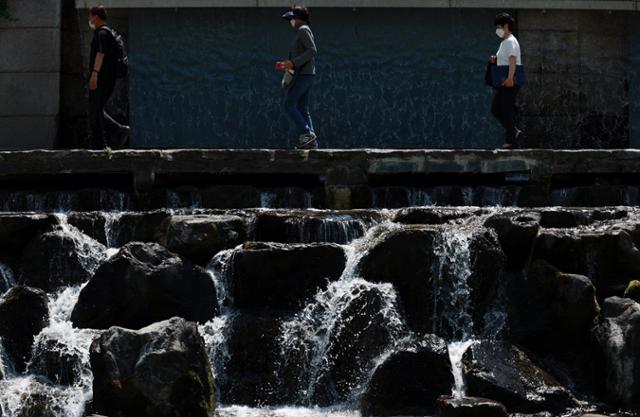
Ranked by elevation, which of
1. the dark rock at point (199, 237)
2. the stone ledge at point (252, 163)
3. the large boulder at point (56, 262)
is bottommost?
the large boulder at point (56, 262)

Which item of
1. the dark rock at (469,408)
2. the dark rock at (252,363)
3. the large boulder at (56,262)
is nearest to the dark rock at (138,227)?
the large boulder at (56,262)

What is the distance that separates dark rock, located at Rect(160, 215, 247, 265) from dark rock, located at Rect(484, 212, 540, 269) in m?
2.71

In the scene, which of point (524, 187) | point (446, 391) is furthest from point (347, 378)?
point (524, 187)

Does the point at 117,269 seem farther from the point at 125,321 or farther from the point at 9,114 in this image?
the point at 9,114

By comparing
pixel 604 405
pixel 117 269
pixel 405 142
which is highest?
pixel 405 142

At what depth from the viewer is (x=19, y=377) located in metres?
12.9

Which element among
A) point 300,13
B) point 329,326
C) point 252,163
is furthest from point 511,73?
point 329,326

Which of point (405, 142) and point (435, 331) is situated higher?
point (405, 142)

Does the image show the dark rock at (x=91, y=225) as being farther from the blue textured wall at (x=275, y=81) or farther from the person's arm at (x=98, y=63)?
the blue textured wall at (x=275, y=81)

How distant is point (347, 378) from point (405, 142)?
7.84m

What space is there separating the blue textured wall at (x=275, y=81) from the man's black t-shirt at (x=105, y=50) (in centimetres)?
271

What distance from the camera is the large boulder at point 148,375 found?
38.4 ft

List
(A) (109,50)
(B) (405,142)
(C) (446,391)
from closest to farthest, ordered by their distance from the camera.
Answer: (C) (446,391) → (A) (109,50) → (B) (405,142)

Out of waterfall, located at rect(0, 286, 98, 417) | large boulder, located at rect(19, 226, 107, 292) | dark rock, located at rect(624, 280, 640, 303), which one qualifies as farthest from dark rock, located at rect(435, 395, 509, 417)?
large boulder, located at rect(19, 226, 107, 292)
